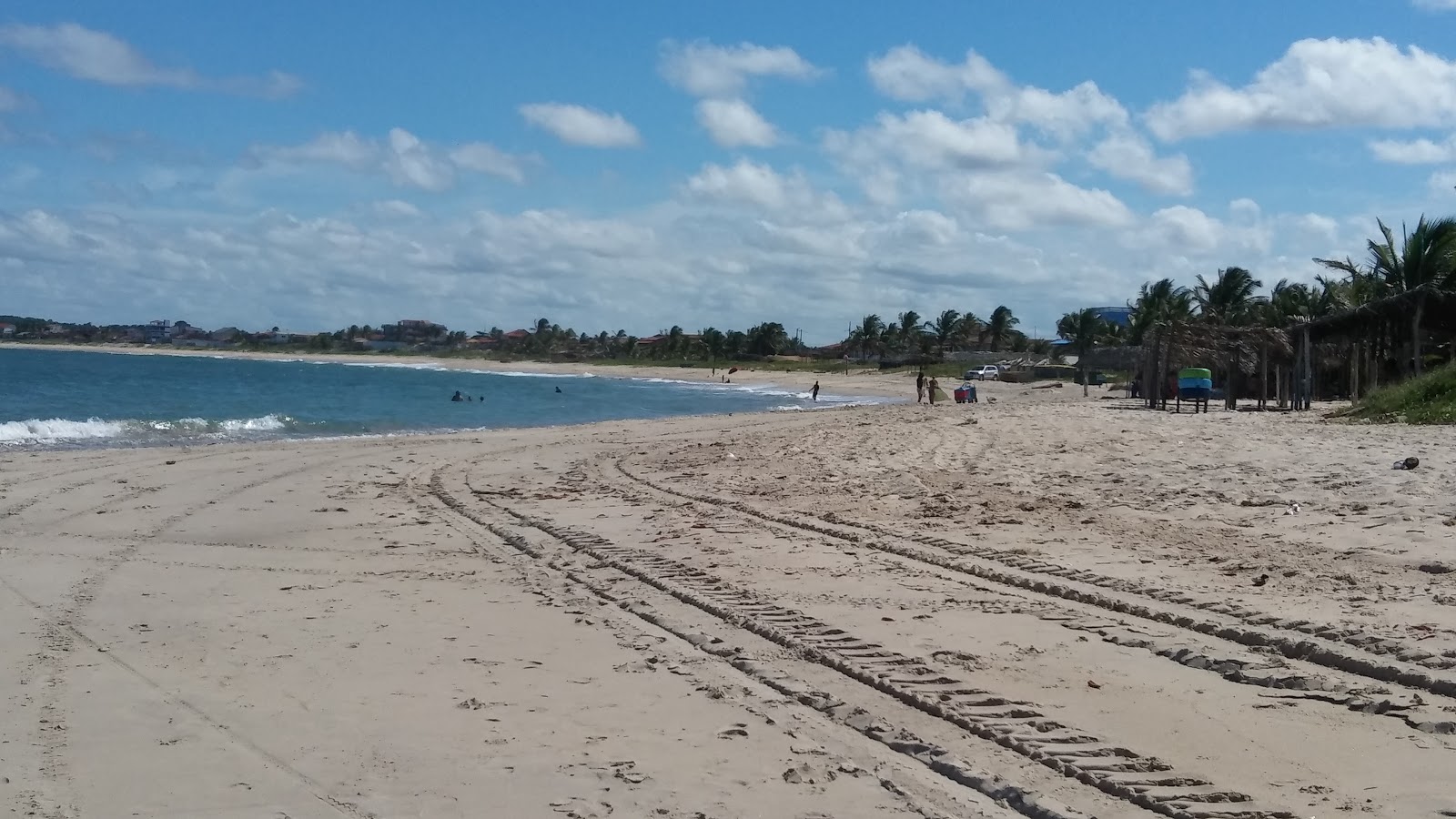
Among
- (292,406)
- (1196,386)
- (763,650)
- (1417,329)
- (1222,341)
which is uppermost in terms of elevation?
(1417,329)

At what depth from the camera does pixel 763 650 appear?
21.4ft

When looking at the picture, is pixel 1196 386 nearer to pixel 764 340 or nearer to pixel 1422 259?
pixel 1422 259

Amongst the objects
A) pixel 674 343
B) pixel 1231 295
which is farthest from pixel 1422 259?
pixel 674 343

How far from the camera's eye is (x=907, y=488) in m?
12.9

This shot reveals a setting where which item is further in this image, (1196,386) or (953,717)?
(1196,386)

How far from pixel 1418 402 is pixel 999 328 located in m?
85.3

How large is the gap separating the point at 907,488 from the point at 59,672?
8583 mm

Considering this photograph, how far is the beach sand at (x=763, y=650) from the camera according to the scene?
4594mm

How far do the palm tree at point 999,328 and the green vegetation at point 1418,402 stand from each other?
272ft

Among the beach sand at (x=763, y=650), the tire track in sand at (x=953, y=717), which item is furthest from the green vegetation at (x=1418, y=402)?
the tire track in sand at (x=953, y=717)

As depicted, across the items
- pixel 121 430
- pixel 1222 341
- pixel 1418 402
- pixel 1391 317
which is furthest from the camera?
pixel 1222 341

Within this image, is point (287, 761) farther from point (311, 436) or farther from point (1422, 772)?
point (311, 436)

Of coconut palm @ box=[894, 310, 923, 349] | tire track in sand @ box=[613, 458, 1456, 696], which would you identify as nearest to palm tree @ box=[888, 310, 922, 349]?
coconut palm @ box=[894, 310, 923, 349]

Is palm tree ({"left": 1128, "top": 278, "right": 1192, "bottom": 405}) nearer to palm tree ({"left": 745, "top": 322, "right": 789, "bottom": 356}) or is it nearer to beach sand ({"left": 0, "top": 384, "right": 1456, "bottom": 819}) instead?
beach sand ({"left": 0, "top": 384, "right": 1456, "bottom": 819})
